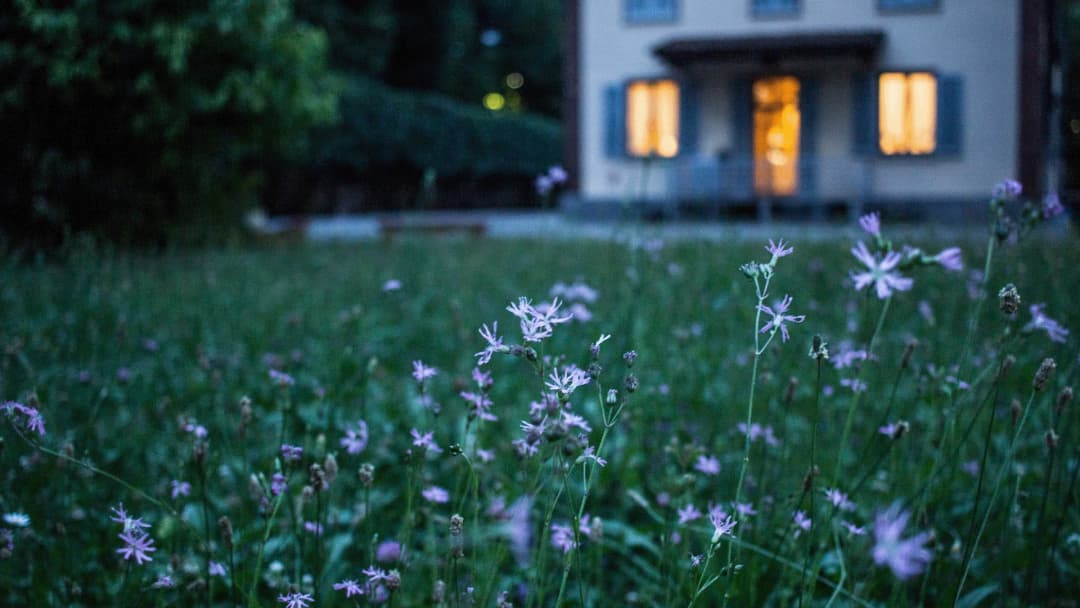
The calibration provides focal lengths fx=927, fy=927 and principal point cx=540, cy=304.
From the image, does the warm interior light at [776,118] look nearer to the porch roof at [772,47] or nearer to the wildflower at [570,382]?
the porch roof at [772,47]

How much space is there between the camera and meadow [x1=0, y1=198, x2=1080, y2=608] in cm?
110

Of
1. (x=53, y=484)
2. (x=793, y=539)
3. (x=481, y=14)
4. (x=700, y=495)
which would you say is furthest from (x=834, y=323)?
(x=481, y=14)

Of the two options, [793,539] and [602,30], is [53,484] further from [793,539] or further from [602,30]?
[602,30]

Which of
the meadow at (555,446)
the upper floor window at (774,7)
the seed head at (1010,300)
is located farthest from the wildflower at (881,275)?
the upper floor window at (774,7)

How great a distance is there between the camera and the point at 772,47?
14.0m

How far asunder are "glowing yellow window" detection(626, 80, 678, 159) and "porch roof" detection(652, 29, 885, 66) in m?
0.67

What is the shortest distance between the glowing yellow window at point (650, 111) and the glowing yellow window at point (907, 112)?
323cm

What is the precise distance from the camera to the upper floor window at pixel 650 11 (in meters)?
15.2

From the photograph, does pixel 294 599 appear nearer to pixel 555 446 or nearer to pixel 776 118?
pixel 555 446

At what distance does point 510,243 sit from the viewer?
8938 mm

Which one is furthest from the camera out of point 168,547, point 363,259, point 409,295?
point 363,259

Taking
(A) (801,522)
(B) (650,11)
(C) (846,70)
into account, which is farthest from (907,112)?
(A) (801,522)

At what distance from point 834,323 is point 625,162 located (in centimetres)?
1151

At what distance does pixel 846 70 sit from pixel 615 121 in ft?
12.1
